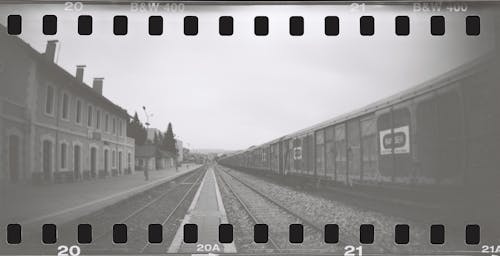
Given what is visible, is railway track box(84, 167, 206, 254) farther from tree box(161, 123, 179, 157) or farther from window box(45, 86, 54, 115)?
window box(45, 86, 54, 115)

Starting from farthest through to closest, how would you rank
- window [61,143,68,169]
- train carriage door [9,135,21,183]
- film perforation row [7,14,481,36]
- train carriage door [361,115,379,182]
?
train carriage door [361,115,379,182]
window [61,143,68,169]
train carriage door [9,135,21,183]
film perforation row [7,14,481,36]

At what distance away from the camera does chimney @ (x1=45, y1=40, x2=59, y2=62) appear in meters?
4.92

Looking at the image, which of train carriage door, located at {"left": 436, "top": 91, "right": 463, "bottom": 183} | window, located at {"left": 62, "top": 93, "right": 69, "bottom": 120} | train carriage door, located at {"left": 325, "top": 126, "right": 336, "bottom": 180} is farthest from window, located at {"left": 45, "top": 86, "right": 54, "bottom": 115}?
train carriage door, located at {"left": 325, "top": 126, "right": 336, "bottom": 180}

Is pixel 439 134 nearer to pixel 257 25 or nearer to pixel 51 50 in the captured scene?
pixel 257 25

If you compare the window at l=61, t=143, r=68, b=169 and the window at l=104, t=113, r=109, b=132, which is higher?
the window at l=104, t=113, r=109, b=132

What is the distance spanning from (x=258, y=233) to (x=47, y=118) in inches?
123

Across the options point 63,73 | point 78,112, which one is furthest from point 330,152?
point 63,73

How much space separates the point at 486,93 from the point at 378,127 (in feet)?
5.61

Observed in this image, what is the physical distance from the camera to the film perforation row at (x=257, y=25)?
478 centimetres

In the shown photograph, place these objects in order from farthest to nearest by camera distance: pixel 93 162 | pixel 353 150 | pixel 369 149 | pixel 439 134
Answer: pixel 353 150 < pixel 369 149 < pixel 93 162 < pixel 439 134

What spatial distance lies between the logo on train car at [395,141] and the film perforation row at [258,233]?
3.96 feet

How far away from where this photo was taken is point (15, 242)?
493 centimetres

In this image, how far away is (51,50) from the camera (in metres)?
5.04

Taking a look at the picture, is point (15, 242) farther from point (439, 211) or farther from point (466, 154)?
point (466, 154)
